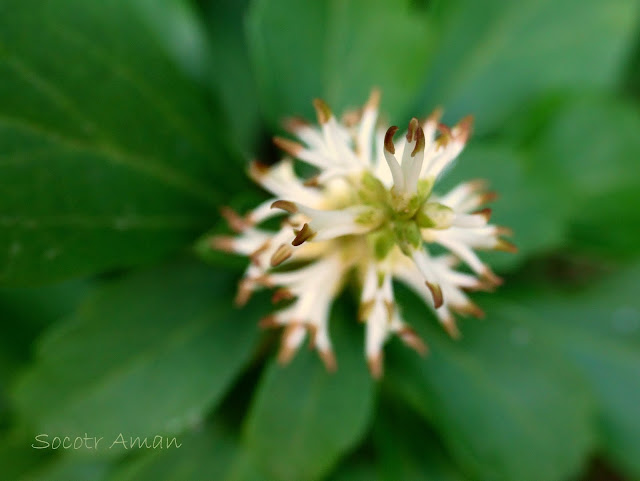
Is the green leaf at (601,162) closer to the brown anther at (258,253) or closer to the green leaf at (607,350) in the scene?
the green leaf at (607,350)

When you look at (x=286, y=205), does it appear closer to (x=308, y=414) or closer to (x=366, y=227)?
(x=366, y=227)

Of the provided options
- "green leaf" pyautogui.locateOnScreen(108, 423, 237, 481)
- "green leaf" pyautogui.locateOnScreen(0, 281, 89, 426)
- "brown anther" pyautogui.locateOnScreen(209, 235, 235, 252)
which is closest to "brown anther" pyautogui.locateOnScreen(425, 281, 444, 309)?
"brown anther" pyautogui.locateOnScreen(209, 235, 235, 252)

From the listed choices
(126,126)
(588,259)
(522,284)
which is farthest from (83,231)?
(588,259)

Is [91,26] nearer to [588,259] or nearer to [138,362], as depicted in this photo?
[138,362]

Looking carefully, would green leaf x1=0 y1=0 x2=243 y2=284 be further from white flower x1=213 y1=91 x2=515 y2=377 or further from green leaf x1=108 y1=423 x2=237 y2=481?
green leaf x1=108 y1=423 x2=237 y2=481

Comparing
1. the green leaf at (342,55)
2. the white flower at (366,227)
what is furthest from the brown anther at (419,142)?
the green leaf at (342,55)
